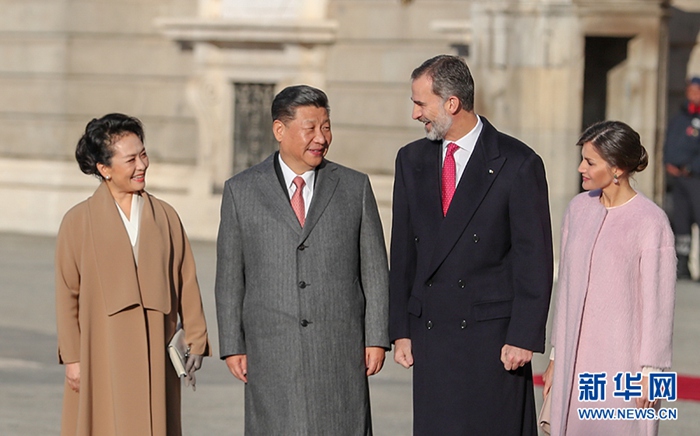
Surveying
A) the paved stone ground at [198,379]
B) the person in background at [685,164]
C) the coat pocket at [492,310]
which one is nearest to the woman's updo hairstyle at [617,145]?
the coat pocket at [492,310]

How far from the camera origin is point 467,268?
236 inches

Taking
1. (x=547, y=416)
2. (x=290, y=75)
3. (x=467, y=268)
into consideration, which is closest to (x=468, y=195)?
(x=467, y=268)

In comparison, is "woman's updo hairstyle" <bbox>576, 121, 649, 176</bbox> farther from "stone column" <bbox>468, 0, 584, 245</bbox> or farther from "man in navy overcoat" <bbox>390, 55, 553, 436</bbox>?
"stone column" <bbox>468, 0, 584, 245</bbox>

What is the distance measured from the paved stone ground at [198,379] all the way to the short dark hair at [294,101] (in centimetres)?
272

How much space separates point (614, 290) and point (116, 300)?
195 centimetres

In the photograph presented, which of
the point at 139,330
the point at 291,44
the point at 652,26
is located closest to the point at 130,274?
the point at 139,330

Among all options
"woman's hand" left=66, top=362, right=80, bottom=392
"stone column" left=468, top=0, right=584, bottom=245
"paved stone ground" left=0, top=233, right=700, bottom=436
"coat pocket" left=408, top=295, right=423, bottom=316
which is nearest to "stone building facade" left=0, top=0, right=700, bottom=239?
"stone column" left=468, top=0, right=584, bottom=245

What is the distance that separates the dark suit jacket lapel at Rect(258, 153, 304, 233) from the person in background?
8603 mm

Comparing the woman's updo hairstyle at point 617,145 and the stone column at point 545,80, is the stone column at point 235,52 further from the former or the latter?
the woman's updo hairstyle at point 617,145

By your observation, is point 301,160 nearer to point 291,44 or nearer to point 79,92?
point 291,44

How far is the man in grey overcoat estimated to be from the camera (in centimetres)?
602

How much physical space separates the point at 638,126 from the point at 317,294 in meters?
9.38

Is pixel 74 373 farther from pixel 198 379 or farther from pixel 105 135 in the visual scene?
pixel 198 379

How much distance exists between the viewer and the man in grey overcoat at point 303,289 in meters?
6.02
